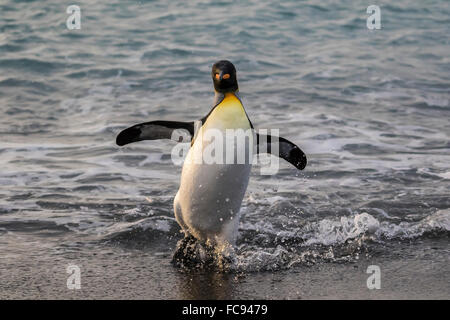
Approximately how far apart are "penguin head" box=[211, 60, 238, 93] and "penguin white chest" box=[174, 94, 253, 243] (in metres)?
0.06

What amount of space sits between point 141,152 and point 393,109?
161 inches

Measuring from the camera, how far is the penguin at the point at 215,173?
4.05 meters

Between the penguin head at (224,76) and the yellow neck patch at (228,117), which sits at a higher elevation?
the penguin head at (224,76)

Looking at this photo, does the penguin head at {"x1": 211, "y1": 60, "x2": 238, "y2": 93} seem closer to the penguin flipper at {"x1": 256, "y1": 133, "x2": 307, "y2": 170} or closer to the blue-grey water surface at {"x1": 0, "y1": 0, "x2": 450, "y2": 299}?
the penguin flipper at {"x1": 256, "y1": 133, "x2": 307, "y2": 170}

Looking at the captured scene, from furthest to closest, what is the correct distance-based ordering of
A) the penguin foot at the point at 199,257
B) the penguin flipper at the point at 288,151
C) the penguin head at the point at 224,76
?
the penguin flipper at the point at 288,151
the penguin foot at the point at 199,257
the penguin head at the point at 224,76

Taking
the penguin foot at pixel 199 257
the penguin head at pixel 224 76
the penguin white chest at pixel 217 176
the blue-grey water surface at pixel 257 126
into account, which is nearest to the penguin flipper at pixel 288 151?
the penguin white chest at pixel 217 176

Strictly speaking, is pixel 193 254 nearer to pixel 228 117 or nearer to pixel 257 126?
pixel 228 117

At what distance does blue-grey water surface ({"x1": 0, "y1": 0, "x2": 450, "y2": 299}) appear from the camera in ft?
13.3

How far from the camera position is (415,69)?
1247 centimetres

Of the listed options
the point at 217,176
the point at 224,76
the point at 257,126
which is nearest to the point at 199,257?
the point at 217,176

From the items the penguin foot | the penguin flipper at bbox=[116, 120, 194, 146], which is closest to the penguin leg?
the penguin foot

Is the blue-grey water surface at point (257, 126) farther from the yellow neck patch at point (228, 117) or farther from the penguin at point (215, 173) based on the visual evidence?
the yellow neck patch at point (228, 117)

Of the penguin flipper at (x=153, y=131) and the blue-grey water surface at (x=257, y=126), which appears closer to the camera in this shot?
the blue-grey water surface at (x=257, y=126)
